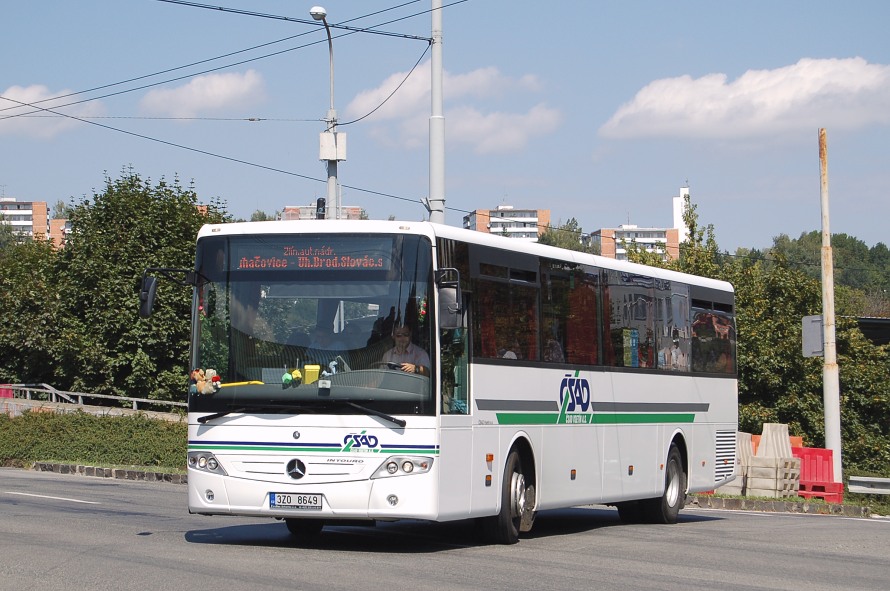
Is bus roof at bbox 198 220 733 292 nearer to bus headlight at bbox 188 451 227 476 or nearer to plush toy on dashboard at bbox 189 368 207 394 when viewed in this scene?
plush toy on dashboard at bbox 189 368 207 394

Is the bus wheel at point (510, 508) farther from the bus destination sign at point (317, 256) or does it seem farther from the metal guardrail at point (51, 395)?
the metal guardrail at point (51, 395)

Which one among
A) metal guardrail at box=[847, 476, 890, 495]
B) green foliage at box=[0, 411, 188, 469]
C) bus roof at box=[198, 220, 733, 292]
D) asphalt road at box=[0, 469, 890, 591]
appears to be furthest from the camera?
green foliage at box=[0, 411, 188, 469]

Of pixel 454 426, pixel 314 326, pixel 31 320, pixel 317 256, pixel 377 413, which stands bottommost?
pixel 454 426

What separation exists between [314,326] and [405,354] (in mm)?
886

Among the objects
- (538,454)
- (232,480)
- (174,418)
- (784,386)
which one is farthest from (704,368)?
(784,386)

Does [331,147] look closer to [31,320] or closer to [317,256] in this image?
[317,256]

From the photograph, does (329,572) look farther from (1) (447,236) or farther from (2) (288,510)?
(1) (447,236)

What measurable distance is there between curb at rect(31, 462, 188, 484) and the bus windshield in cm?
1702

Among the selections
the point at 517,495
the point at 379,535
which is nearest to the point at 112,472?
the point at 379,535

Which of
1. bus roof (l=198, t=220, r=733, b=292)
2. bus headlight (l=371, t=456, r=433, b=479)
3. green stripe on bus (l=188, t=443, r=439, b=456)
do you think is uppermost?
bus roof (l=198, t=220, r=733, b=292)

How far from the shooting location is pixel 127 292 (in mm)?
52188

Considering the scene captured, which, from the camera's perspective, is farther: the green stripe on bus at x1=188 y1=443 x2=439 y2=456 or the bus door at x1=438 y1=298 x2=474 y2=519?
the bus door at x1=438 y1=298 x2=474 y2=519

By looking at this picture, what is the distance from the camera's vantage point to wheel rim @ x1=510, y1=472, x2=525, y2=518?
559 inches

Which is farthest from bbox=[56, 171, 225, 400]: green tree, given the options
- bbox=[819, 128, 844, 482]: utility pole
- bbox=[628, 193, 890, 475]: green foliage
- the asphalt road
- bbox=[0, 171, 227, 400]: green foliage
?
the asphalt road
